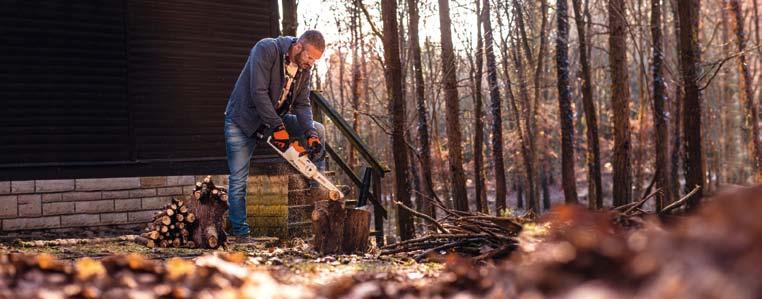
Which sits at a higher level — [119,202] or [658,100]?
[658,100]

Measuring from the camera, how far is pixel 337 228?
7.95 meters

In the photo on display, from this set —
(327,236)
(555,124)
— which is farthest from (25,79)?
(555,124)

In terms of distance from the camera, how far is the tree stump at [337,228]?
791cm

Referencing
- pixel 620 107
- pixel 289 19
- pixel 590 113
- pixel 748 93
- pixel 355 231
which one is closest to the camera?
pixel 355 231

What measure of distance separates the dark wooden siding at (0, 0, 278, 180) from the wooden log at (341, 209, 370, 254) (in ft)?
15.1

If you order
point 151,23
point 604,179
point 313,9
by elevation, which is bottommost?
point 604,179

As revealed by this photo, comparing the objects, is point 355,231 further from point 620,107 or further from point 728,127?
point 728,127

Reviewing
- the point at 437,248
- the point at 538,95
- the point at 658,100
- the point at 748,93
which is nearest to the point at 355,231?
the point at 437,248

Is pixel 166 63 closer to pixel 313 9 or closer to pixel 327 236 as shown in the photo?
pixel 327 236

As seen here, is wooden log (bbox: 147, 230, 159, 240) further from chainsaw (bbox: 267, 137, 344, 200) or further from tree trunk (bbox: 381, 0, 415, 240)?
tree trunk (bbox: 381, 0, 415, 240)

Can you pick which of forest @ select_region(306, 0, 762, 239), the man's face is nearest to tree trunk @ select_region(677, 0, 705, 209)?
forest @ select_region(306, 0, 762, 239)

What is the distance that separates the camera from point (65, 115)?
1134 cm

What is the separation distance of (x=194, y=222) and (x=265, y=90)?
4.84ft

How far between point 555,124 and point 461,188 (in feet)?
89.8
